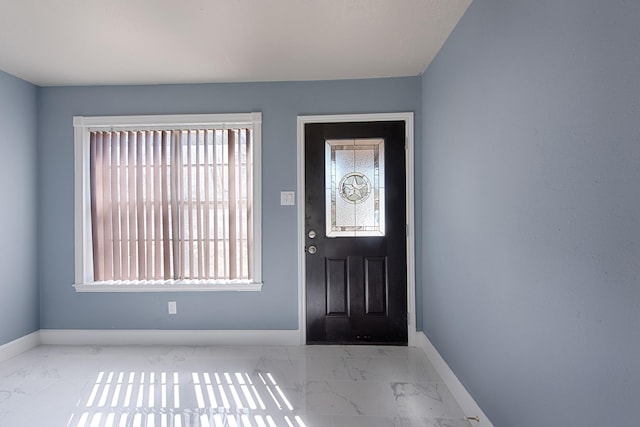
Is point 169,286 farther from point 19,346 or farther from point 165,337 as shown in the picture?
point 19,346

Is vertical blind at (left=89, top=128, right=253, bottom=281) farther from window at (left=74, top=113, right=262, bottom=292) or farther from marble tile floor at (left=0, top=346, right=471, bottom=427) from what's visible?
marble tile floor at (left=0, top=346, right=471, bottom=427)

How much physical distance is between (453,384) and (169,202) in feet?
Result: 9.19

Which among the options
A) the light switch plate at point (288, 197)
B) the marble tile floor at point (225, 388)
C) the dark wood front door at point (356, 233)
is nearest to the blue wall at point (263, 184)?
the light switch plate at point (288, 197)

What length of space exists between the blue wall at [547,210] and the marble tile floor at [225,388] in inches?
19.3

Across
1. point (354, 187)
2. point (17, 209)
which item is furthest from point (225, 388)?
point (17, 209)

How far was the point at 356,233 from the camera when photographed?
3.02 meters

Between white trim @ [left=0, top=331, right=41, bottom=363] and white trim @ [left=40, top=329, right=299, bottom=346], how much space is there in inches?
2.3

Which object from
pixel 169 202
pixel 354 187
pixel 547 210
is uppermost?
pixel 354 187

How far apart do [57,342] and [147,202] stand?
5.21ft

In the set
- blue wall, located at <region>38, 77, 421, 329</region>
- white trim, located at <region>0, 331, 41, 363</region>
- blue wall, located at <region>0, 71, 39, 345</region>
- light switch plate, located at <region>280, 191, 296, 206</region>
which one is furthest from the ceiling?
white trim, located at <region>0, 331, 41, 363</region>

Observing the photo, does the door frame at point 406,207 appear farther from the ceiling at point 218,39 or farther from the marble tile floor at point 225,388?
the ceiling at point 218,39

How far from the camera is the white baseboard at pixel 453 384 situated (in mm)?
1841

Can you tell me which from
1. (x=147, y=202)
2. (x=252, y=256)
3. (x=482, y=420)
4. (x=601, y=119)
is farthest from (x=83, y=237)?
(x=601, y=119)

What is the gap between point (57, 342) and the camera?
307 centimetres
